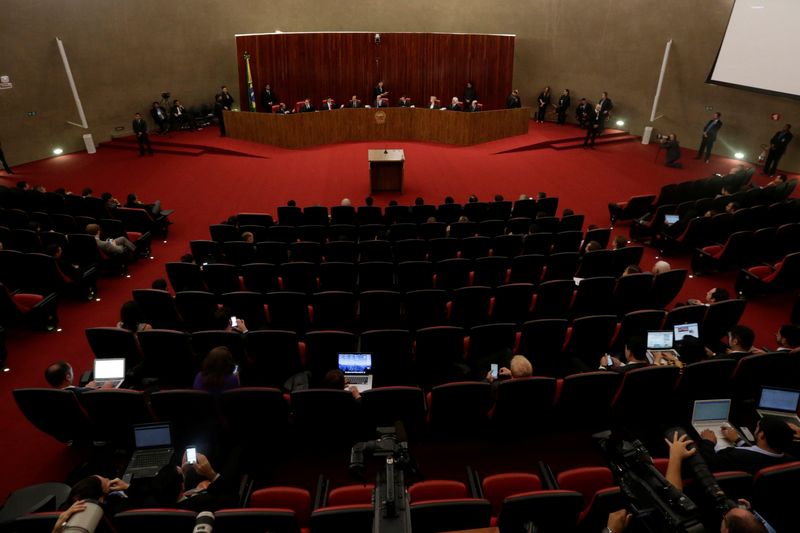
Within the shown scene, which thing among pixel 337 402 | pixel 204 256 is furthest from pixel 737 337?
pixel 204 256

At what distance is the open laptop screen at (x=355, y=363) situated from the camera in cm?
488

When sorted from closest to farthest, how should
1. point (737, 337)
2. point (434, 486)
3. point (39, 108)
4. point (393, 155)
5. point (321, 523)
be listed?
point (321, 523)
point (434, 486)
point (737, 337)
point (393, 155)
point (39, 108)

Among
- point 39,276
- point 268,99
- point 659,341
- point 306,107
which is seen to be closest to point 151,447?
point 39,276

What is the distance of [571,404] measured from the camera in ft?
14.7

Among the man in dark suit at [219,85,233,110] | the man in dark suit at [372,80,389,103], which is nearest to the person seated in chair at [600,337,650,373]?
the man in dark suit at [372,80,389,103]

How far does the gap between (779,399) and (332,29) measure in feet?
57.3

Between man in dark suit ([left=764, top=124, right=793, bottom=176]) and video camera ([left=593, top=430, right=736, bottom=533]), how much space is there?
1282 cm

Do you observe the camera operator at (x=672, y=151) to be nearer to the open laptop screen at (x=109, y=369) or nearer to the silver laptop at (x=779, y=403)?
the silver laptop at (x=779, y=403)

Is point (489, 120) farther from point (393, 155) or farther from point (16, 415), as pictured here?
point (16, 415)

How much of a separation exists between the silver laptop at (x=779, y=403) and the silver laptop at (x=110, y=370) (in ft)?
20.5

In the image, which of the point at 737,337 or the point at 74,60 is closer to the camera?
the point at 737,337

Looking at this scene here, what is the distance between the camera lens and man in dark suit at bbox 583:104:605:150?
48.2ft

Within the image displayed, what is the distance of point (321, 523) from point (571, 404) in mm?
2670

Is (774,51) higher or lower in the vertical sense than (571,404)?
higher
